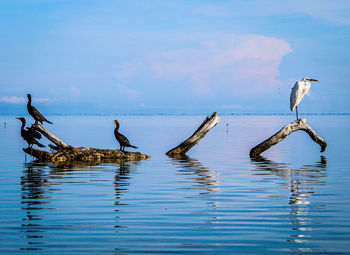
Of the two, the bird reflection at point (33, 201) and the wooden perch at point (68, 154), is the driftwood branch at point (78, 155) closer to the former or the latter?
the wooden perch at point (68, 154)

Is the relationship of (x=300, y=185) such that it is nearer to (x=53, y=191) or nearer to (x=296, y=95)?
(x=53, y=191)

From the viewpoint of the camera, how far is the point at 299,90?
1142 inches

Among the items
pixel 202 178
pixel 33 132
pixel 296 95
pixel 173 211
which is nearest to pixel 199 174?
pixel 202 178

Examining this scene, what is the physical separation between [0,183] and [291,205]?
10.5m

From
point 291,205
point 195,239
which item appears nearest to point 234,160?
point 291,205

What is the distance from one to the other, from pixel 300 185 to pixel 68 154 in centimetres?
1312

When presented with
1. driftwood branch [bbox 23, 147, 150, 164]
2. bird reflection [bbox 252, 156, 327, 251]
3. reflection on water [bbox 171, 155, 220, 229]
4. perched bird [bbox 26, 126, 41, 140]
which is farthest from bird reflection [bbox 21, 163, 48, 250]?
bird reflection [bbox 252, 156, 327, 251]

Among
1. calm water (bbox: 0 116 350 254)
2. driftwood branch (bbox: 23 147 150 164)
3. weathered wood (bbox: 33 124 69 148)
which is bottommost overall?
calm water (bbox: 0 116 350 254)

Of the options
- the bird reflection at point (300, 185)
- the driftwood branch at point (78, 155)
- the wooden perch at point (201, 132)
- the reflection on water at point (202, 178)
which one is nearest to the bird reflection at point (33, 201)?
the driftwood branch at point (78, 155)

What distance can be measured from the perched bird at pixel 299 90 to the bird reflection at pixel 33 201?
15.3 meters

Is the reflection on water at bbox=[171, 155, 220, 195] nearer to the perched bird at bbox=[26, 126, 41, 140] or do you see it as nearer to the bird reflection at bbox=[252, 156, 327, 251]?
the bird reflection at bbox=[252, 156, 327, 251]

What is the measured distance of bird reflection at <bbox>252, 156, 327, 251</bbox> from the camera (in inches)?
413

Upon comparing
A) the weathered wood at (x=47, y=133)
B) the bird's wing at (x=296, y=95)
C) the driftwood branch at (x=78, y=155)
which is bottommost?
the driftwood branch at (x=78, y=155)

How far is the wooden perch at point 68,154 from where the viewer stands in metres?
25.4
